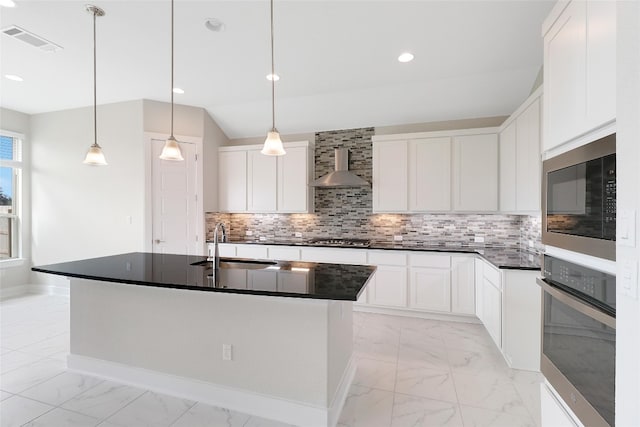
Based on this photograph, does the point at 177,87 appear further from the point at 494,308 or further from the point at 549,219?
the point at 494,308

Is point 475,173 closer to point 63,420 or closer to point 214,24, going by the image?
point 214,24

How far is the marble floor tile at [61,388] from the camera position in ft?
7.32

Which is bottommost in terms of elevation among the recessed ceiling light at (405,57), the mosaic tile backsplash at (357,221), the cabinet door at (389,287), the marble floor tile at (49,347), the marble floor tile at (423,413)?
the marble floor tile at (49,347)

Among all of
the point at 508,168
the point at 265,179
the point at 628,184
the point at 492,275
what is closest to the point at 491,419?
the point at 492,275

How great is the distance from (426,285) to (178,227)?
3.72 metres

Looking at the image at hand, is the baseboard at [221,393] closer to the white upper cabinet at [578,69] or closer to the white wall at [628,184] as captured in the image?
the white wall at [628,184]

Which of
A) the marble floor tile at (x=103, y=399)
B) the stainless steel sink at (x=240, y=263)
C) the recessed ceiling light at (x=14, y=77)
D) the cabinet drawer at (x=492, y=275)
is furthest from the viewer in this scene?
the recessed ceiling light at (x=14, y=77)

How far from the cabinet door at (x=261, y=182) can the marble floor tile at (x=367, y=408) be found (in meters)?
3.16

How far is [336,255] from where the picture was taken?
425 cm

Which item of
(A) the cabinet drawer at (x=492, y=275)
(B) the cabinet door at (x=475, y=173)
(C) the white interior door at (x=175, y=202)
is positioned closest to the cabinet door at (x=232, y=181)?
(C) the white interior door at (x=175, y=202)

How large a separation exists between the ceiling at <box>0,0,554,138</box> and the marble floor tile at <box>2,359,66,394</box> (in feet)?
10.1

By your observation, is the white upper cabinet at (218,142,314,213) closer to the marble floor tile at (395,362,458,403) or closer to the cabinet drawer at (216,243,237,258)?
the cabinet drawer at (216,243,237,258)

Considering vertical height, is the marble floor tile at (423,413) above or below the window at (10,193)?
below

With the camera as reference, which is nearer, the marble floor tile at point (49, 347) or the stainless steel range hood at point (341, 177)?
the marble floor tile at point (49, 347)
